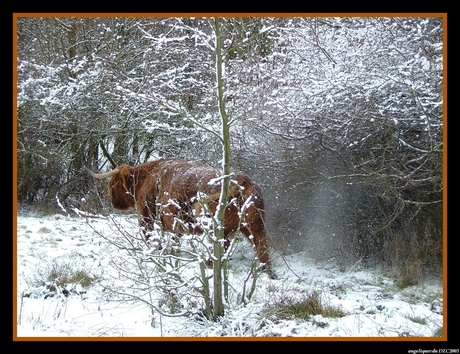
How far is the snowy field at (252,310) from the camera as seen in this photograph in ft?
12.8

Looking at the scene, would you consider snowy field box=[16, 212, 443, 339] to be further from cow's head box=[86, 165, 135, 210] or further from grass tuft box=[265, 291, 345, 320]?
cow's head box=[86, 165, 135, 210]

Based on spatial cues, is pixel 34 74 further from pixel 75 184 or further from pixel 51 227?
pixel 51 227

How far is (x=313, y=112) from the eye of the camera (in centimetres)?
657

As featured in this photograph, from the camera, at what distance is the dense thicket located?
18.1 feet

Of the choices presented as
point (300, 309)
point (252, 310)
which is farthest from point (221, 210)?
point (300, 309)

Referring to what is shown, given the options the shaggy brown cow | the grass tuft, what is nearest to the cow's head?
the shaggy brown cow

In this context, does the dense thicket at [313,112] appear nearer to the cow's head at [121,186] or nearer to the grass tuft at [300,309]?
the cow's head at [121,186]

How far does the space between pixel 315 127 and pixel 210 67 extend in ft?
10.4

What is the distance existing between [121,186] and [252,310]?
419 centimetres

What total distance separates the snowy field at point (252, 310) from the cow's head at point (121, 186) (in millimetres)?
1403

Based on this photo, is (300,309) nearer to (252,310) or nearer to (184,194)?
(252,310)

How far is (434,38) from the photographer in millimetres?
5543

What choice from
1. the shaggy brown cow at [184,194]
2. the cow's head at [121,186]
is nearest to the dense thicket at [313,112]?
the shaggy brown cow at [184,194]

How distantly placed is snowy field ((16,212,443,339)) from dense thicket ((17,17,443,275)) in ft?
1.97
